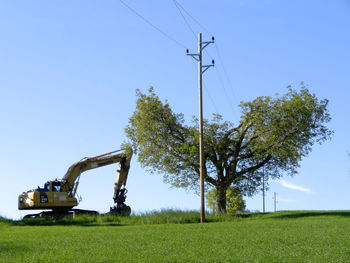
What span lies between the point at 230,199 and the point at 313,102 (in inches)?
585

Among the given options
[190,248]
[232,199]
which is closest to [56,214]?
[232,199]

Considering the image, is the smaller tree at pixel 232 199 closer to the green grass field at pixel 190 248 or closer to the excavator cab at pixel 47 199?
the excavator cab at pixel 47 199

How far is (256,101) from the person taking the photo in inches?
1444

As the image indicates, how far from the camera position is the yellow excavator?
119 feet

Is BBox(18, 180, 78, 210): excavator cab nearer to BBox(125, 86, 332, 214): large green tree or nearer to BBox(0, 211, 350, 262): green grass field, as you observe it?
BBox(125, 86, 332, 214): large green tree

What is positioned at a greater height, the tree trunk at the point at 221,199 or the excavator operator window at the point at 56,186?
the excavator operator window at the point at 56,186

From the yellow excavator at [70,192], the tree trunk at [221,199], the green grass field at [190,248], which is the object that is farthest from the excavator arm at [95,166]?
the green grass field at [190,248]

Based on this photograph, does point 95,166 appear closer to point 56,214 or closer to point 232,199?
point 56,214

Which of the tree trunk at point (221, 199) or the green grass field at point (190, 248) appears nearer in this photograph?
the green grass field at point (190, 248)

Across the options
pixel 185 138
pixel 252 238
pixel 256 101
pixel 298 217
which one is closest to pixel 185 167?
pixel 185 138

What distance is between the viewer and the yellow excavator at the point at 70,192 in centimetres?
3641

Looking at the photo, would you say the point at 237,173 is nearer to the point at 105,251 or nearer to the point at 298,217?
the point at 298,217

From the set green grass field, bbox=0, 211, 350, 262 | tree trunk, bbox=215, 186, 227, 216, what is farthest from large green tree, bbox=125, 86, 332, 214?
green grass field, bbox=0, 211, 350, 262

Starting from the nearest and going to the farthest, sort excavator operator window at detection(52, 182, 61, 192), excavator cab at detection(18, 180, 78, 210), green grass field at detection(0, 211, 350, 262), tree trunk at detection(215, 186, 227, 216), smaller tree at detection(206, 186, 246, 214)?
green grass field at detection(0, 211, 350, 262), excavator cab at detection(18, 180, 78, 210), excavator operator window at detection(52, 182, 61, 192), tree trunk at detection(215, 186, 227, 216), smaller tree at detection(206, 186, 246, 214)
